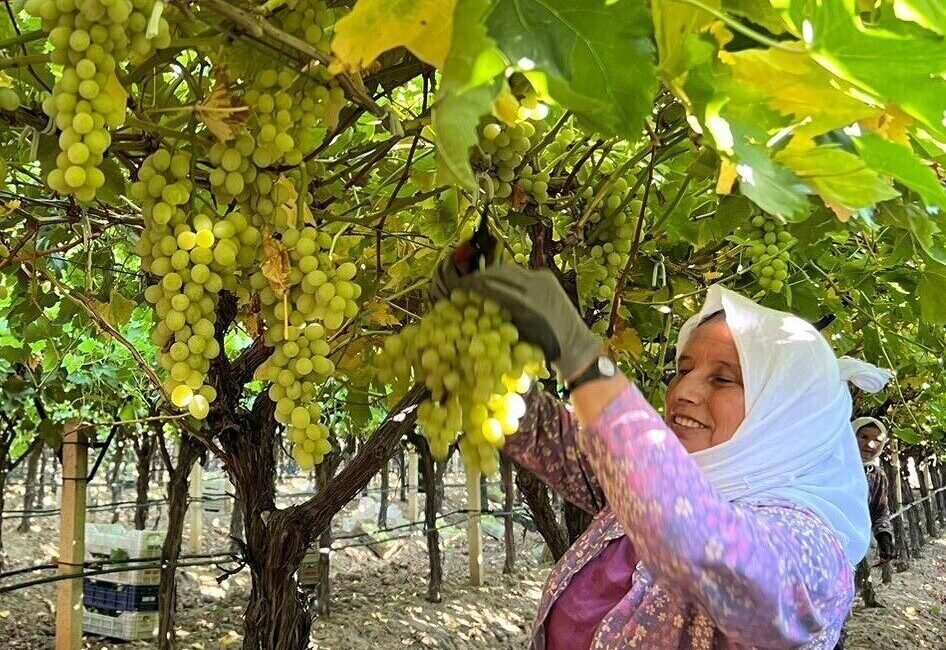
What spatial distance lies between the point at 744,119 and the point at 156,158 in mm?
613

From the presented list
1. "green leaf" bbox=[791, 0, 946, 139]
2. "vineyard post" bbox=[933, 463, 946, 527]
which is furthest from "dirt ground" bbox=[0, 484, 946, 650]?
"vineyard post" bbox=[933, 463, 946, 527]

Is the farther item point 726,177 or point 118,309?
point 118,309

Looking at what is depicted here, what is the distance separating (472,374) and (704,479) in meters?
0.38

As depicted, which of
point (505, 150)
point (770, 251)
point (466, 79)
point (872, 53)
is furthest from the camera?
point (770, 251)

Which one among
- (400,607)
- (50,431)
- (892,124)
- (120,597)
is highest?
(892,124)

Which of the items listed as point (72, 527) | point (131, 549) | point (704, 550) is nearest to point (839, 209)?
point (704, 550)

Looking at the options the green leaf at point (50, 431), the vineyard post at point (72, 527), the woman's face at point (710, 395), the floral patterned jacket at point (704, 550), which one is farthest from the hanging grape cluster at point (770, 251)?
the green leaf at point (50, 431)

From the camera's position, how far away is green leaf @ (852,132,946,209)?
803mm

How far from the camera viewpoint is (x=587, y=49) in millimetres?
686

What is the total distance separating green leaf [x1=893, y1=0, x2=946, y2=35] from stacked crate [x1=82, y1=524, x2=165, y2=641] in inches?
200

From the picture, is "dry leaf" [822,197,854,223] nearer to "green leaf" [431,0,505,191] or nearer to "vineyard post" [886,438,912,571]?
"green leaf" [431,0,505,191]

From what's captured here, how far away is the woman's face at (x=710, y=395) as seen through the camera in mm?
1568

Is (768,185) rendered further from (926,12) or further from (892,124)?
(892,124)

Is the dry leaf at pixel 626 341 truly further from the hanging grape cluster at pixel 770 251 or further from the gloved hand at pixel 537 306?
the gloved hand at pixel 537 306
